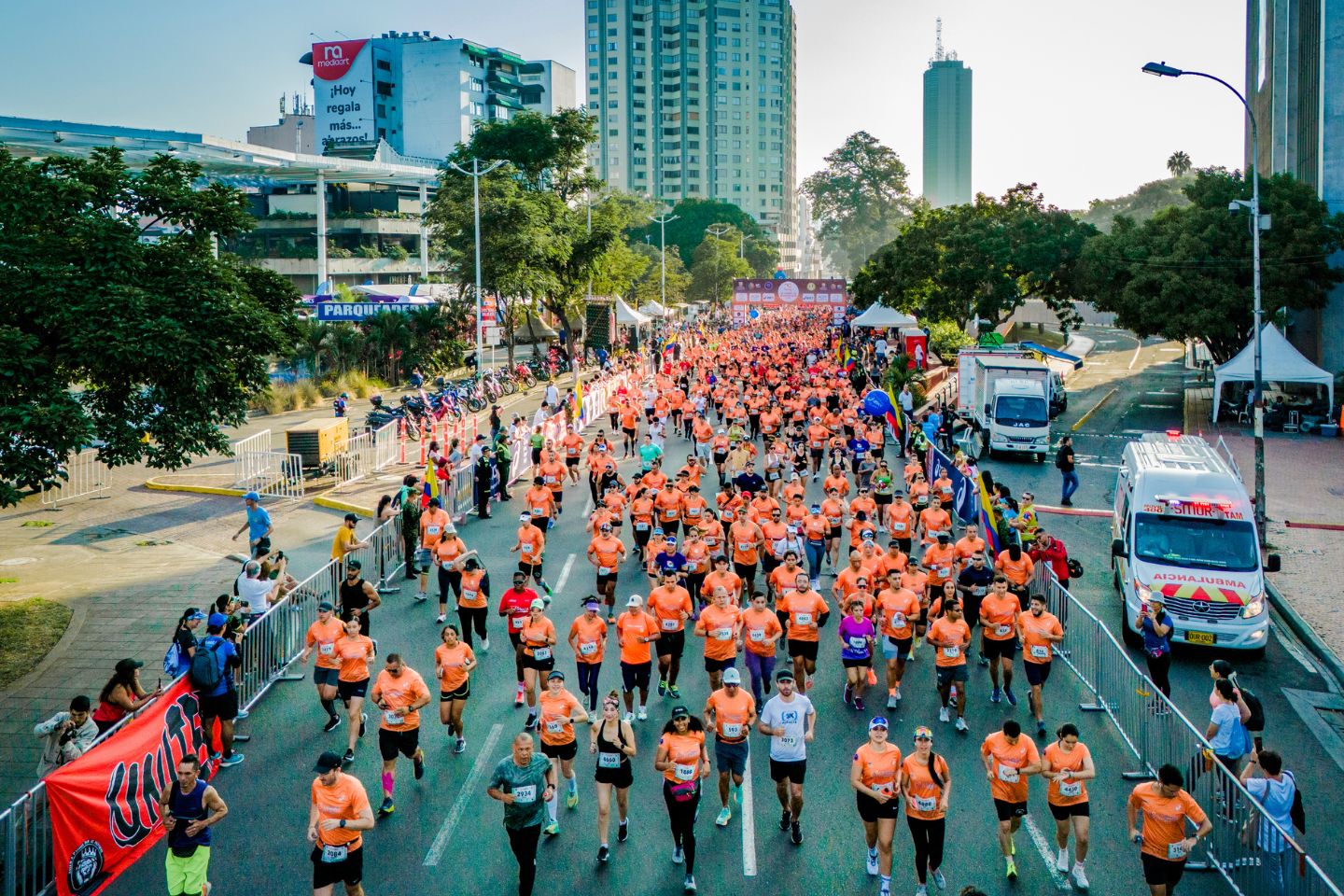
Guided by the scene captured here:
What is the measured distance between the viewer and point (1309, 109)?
43812 millimetres

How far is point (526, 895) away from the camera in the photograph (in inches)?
321

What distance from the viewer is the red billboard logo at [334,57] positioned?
11688cm

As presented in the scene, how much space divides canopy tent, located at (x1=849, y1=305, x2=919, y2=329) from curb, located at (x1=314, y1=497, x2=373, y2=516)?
3583 cm

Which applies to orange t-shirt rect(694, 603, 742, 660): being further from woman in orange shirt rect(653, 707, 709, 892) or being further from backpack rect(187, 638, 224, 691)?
backpack rect(187, 638, 224, 691)

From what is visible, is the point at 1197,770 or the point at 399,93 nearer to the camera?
the point at 1197,770

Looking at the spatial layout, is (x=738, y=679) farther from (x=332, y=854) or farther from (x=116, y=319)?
(x=116, y=319)

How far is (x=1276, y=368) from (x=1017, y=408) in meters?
10.3

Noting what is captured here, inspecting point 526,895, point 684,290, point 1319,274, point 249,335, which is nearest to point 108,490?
point 249,335

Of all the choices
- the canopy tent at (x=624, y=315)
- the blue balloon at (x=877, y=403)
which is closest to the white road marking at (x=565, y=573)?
the blue balloon at (x=877, y=403)

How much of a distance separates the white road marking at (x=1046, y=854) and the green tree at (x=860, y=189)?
156193mm

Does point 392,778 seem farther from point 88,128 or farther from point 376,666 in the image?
point 88,128

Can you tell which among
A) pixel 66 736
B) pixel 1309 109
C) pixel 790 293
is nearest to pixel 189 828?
pixel 66 736

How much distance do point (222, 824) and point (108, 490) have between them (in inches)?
774

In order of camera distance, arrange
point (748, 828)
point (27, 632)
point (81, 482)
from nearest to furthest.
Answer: point (748, 828) < point (27, 632) < point (81, 482)
